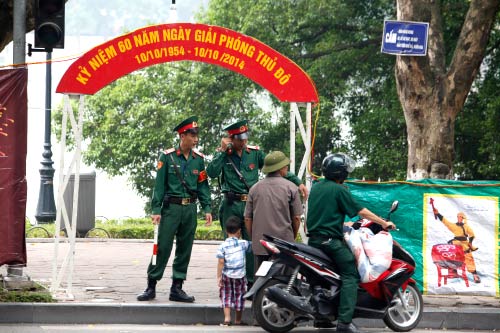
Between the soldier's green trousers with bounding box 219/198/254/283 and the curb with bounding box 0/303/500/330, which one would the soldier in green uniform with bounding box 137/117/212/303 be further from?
the curb with bounding box 0/303/500/330

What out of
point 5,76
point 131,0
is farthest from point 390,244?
point 131,0

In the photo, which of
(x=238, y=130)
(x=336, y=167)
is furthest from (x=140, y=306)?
(x=336, y=167)

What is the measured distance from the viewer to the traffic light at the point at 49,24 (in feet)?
40.4

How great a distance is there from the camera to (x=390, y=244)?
35.2 ft

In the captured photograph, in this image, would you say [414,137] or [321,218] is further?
[414,137]

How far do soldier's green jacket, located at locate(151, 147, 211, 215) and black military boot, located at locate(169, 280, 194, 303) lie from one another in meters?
0.82

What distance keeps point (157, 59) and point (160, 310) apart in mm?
2743

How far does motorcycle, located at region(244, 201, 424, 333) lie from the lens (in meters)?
10.3

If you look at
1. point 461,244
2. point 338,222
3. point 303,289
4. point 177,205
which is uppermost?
point 177,205

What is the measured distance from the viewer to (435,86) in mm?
17641

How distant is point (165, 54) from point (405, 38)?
14.5ft

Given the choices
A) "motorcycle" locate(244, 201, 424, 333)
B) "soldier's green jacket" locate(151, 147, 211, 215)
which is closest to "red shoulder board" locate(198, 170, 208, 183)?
"soldier's green jacket" locate(151, 147, 211, 215)

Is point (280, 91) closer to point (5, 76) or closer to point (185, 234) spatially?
point (185, 234)

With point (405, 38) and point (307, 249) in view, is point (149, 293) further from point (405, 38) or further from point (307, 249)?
point (405, 38)
